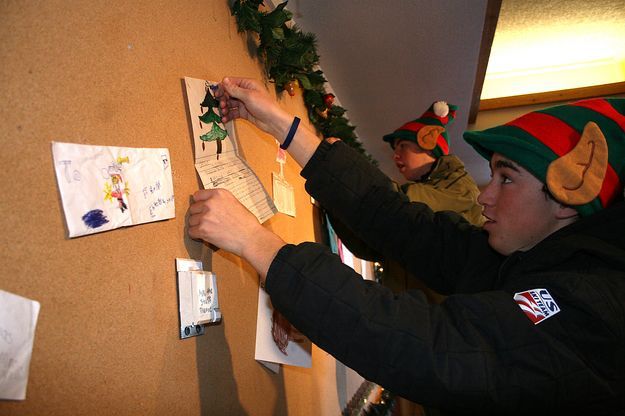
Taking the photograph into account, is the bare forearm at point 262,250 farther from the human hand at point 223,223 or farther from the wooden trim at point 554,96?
the wooden trim at point 554,96

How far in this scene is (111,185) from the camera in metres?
0.62

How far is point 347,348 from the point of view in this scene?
0.65 m

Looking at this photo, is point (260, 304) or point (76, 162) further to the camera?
point (260, 304)


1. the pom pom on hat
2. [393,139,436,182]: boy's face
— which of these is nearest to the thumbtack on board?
[393,139,436,182]: boy's face

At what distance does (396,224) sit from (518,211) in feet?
1.06

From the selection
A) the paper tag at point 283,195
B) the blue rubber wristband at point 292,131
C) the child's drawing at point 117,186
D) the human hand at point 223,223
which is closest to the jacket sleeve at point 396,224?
the blue rubber wristband at point 292,131

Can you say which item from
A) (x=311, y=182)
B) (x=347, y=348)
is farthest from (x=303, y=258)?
(x=311, y=182)

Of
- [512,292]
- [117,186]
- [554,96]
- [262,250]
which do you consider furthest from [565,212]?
[554,96]

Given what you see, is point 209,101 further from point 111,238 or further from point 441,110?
point 441,110

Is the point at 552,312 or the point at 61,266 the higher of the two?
the point at 61,266

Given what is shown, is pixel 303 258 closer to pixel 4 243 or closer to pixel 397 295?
pixel 397 295

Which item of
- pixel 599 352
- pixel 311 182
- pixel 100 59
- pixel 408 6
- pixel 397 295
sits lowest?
pixel 599 352

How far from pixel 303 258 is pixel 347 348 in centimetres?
15

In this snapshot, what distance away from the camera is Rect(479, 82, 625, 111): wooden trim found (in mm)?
3100
